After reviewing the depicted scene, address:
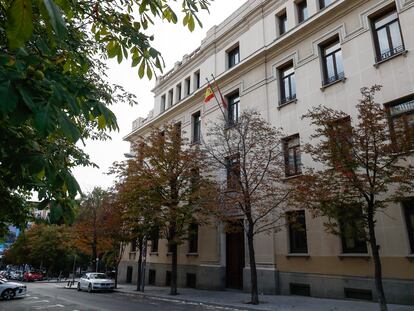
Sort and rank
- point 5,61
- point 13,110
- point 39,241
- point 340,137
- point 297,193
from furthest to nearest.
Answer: point 39,241, point 297,193, point 340,137, point 5,61, point 13,110

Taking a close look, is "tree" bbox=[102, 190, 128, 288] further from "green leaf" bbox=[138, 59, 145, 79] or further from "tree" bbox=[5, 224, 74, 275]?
"tree" bbox=[5, 224, 74, 275]

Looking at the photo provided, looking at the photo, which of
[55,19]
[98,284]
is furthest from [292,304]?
[98,284]

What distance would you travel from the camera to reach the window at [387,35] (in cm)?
1591

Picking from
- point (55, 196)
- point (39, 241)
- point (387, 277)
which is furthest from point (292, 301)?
point (39, 241)

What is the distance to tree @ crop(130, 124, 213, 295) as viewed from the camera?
68.9 feet

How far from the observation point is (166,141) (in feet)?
79.7

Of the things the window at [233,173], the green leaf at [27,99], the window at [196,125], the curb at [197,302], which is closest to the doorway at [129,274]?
the curb at [197,302]

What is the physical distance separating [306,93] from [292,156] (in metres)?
3.63

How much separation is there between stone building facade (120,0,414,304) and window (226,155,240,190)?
3772 mm

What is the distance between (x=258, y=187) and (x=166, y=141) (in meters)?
9.18

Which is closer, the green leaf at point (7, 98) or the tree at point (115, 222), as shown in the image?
the green leaf at point (7, 98)

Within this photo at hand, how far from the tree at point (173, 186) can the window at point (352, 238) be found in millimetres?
7793

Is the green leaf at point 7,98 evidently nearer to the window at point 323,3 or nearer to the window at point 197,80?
the window at point 323,3

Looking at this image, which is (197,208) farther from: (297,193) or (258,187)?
(297,193)
